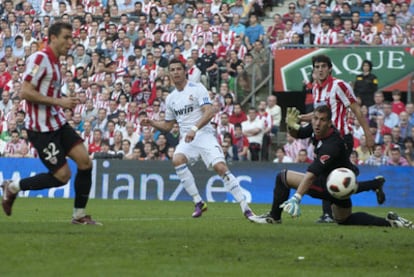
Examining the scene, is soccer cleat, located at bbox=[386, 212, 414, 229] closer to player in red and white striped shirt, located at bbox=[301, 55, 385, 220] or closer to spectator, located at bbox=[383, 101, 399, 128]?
player in red and white striped shirt, located at bbox=[301, 55, 385, 220]

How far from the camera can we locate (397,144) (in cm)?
2402

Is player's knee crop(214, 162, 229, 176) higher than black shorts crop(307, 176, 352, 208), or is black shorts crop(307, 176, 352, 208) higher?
black shorts crop(307, 176, 352, 208)

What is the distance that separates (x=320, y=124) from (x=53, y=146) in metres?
3.49

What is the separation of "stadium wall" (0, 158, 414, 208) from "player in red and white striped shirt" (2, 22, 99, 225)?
38.2ft

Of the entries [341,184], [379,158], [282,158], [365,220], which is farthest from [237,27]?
[341,184]

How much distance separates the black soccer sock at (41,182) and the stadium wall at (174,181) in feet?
38.4

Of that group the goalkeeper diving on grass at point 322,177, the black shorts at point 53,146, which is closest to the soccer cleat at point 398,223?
the goalkeeper diving on grass at point 322,177

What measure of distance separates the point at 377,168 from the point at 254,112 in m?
3.92

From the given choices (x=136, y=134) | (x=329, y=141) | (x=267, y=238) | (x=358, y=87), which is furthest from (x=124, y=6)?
(x=267, y=238)

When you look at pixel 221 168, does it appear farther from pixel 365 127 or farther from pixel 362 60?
pixel 362 60

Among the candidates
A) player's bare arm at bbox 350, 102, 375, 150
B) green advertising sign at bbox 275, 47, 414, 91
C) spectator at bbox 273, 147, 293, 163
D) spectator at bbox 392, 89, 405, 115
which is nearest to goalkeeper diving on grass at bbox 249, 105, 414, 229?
player's bare arm at bbox 350, 102, 375, 150

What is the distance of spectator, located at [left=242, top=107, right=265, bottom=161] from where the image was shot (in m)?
25.8

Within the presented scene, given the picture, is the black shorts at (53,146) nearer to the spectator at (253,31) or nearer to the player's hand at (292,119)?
the player's hand at (292,119)

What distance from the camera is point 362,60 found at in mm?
25828
